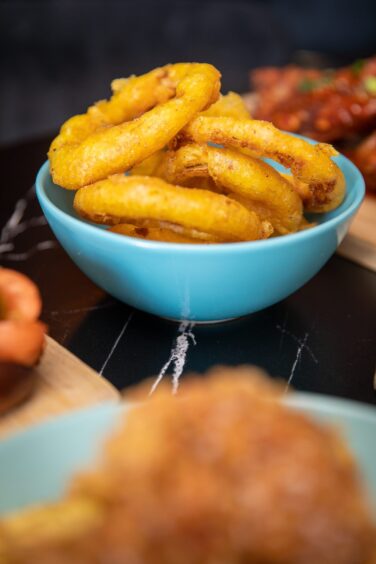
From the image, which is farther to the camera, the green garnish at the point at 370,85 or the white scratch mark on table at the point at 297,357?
the green garnish at the point at 370,85

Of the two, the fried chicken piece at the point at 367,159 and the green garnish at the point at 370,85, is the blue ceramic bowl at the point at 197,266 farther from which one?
the green garnish at the point at 370,85

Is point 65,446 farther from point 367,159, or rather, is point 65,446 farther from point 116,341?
point 367,159

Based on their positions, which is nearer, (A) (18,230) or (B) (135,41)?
(A) (18,230)

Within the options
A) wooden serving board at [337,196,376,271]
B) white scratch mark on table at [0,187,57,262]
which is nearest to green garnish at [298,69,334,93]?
wooden serving board at [337,196,376,271]

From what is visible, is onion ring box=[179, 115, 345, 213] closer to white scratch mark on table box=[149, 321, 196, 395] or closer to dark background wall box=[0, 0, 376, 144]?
white scratch mark on table box=[149, 321, 196, 395]

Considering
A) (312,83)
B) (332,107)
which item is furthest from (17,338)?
(312,83)

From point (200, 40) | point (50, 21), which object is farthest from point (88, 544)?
point (200, 40)

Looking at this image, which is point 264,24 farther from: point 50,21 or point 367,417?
point 367,417

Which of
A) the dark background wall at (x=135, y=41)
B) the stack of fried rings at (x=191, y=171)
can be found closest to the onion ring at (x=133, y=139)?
the stack of fried rings at (x=191, y=171)
